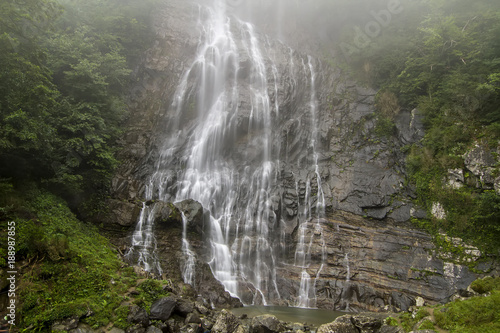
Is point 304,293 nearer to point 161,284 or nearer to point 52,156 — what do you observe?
point 161,284

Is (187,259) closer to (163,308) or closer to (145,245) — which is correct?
(145,245)

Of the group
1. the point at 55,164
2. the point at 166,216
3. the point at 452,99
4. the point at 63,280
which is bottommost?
the point at 63,280

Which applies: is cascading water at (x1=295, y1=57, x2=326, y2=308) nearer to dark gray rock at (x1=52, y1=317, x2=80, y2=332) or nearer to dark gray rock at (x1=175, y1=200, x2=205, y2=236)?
dark gray rock at (x1=175, y1=200, x2=205, y2=236)

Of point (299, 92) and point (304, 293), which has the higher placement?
point (299, 92)

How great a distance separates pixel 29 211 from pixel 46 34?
1236 cm

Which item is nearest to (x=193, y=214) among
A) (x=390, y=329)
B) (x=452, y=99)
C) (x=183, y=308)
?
(x=183, y=308)

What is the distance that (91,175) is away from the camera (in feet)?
50.2

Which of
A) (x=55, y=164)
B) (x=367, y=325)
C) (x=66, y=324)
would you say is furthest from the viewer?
(x=55, y=164)

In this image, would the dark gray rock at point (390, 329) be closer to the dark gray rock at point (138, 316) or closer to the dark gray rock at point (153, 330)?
the dark gray rock at point (153, 330)

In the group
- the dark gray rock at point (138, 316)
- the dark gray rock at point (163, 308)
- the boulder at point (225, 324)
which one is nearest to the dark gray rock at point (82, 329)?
the dark gray rock at point (138, 316)

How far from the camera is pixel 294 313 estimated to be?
1289cm

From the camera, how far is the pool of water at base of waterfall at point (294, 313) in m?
11.7

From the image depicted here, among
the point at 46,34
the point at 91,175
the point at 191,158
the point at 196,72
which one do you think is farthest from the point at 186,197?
the point at 46,34

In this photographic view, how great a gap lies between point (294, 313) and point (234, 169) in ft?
32.3
